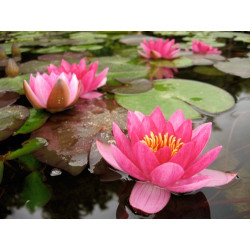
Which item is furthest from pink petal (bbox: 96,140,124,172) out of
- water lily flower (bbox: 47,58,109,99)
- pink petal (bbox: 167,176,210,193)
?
water lily flower (bbox: 47,58,109,99)

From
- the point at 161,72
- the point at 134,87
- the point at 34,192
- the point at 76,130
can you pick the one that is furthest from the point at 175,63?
the point at 34,192

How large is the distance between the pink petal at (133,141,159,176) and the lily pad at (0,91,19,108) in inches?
51.6

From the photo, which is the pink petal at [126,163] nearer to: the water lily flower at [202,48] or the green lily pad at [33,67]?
the green lily pad at [33,67]

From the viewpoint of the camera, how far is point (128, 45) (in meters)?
4.48

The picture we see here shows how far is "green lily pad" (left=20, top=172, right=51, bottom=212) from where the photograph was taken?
3.18ft

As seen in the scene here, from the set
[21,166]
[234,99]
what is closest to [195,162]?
[21,166]

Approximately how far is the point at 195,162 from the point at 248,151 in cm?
46

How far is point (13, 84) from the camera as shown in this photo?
220 centimetres

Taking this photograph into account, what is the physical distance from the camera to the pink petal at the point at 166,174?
0.84 metres

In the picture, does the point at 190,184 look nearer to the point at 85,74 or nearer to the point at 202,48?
the point at 85,74

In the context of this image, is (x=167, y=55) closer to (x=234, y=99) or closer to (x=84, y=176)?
(x=234, y=99)

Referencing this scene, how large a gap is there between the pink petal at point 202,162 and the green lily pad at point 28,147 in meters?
0.79

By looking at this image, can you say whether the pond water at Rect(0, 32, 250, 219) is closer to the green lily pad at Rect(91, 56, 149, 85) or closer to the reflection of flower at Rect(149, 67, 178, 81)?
the green lily pad at Rect(91, 56, 149, 85)

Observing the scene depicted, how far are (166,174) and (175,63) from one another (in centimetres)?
240
